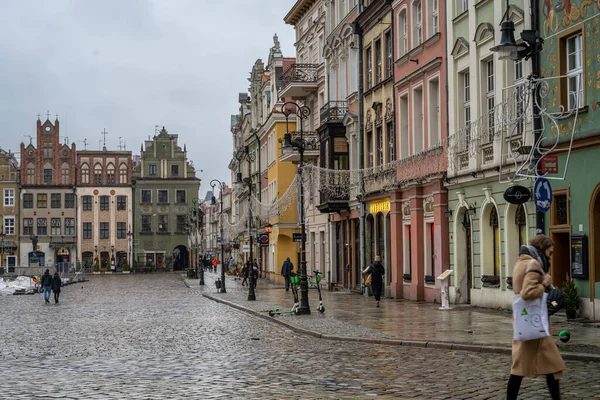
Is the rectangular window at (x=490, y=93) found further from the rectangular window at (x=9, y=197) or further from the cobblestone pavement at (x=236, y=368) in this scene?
the rectangular window at (x=9, y=197)

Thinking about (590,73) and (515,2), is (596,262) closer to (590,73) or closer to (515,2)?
(590,73)

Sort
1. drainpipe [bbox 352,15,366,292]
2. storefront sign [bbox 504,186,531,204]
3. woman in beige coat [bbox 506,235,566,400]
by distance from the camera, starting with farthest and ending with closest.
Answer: drainpipe [bbox 352,15,366,292]
storefront sign [bbox 504,186,531,204]
woman in beige coat [bbox 506,235,566,400]

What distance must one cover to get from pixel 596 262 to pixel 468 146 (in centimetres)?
770

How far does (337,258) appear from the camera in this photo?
45812 millimetres

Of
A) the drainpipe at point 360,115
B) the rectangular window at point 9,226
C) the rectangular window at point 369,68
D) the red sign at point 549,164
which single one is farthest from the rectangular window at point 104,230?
the red sign at point 549,164

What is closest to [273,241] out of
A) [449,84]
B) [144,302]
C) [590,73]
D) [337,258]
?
[337,258]

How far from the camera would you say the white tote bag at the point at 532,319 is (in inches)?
354

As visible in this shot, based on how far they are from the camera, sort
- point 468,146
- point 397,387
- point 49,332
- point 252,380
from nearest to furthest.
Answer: point 397,387
point 252,380
point 49,332
point 468,146

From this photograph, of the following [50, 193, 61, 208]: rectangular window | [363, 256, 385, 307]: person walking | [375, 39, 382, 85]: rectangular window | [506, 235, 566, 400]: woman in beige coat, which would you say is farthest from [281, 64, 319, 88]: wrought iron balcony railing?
[50, 193, 61, 208]: rectangular window

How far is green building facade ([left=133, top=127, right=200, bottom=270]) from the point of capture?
11338cm

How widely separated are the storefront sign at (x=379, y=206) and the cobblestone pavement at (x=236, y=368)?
12.9 m

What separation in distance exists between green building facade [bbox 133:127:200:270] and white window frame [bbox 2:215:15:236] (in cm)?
1398

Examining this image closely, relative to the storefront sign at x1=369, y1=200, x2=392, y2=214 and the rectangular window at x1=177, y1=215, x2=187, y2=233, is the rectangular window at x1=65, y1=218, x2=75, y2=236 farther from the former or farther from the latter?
the storefront sign at x1=369, y1=200, x2=392, y2=214

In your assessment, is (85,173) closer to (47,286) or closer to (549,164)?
(47,286)
